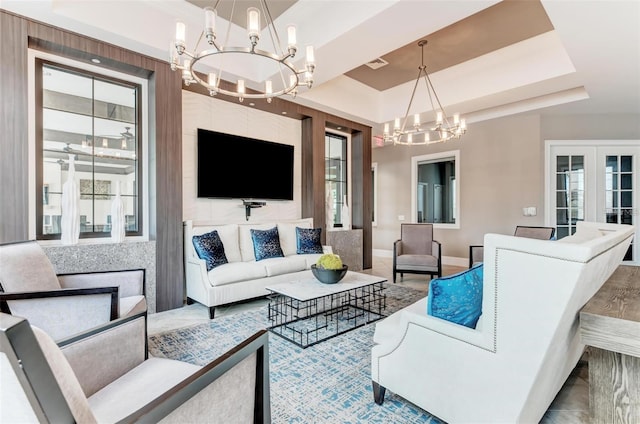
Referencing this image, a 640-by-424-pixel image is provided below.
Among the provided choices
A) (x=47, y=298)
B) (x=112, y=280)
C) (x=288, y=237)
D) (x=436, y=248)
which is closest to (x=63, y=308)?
(x=47, y=298)

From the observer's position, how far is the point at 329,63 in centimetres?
A: 363

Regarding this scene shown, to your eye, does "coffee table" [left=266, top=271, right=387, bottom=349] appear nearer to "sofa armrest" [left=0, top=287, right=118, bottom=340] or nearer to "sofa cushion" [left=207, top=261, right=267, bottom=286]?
"sofa cushion" [left=207, top=261, right=267, bottom=286]

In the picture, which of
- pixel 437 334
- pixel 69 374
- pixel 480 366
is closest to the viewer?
pixel 69 374

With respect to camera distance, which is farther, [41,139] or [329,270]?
[41,139]

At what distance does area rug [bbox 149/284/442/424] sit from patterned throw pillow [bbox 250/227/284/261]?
3.11ft

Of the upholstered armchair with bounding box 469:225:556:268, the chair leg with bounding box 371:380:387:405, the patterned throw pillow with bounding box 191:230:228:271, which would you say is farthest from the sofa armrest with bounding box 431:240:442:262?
the chair leg with bounding box 371:380:387:405

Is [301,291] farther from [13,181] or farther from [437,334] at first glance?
[13,181]

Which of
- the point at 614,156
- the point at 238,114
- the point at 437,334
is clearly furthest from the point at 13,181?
the point at 614,156

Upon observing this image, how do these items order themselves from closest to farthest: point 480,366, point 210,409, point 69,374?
1. point 69,374
2. point 210,409
3. point 480,366

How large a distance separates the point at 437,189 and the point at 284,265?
428 cm

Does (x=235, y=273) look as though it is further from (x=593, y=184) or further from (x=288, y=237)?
(x=593, y=184)

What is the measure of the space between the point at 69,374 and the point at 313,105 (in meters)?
4.84

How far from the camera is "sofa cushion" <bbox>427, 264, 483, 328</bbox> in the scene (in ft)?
4.72

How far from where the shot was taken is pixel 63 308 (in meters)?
1.71
